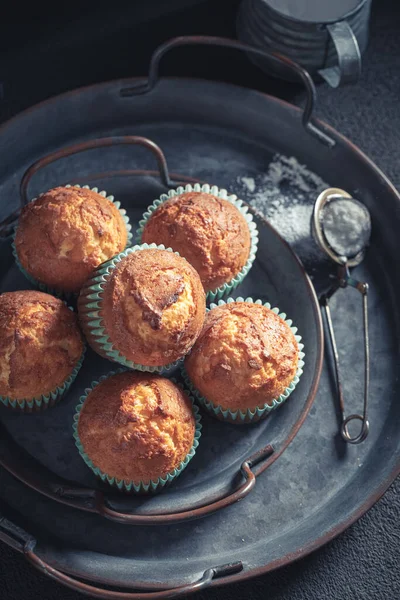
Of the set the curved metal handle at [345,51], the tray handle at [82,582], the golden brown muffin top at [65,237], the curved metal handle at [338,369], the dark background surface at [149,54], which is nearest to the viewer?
the tray handle at [82,582]

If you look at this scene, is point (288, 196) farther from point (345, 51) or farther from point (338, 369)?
point (338, 369)

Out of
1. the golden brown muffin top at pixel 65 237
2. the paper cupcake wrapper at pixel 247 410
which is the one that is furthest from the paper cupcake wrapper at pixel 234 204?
the golden brown muffin top at pixel 65 237

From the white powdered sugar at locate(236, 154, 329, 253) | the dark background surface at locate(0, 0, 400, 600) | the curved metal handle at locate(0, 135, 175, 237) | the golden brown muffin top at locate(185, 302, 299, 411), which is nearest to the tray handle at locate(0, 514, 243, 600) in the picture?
the golden brown muffin top at locate(185, 302, 299, 411)

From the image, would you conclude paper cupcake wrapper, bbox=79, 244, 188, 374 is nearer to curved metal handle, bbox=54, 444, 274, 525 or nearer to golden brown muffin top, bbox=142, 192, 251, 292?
golden brown muffin top, bbox=142, 192, 251, 292

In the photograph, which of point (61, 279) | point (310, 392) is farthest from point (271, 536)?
point (61, 279)

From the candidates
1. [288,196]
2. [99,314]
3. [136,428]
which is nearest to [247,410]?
[136,428]

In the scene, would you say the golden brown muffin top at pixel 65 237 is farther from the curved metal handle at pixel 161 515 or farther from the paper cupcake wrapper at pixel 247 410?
the curved metal handle at pixel 161 515
